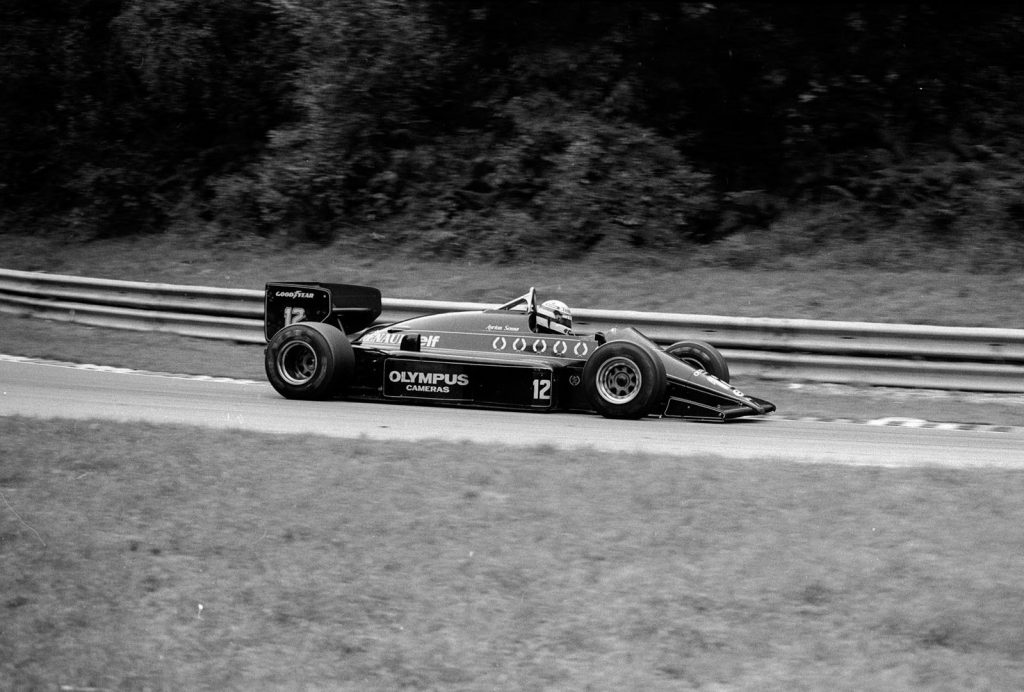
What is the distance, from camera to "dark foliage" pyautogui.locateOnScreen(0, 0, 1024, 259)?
17688 mm

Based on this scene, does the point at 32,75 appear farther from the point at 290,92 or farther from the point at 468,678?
the point at 468,678

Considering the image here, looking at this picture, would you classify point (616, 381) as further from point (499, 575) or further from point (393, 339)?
point (499, 575)

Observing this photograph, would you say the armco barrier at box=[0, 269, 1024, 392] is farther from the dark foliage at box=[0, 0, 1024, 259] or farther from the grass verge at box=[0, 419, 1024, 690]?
the dark foliage at box=[0, 0, 1024, 259]

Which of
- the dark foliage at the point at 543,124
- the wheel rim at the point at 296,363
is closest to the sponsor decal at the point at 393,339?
the wheel rim at the point at 296,363

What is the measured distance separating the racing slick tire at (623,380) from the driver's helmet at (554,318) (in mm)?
698

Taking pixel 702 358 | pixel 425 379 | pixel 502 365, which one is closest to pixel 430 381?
pixel 425 379

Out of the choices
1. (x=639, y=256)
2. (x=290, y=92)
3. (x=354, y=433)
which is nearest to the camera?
(x=354, y=433)

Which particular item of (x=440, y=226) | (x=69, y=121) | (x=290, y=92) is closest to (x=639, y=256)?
(x=440, y=226)

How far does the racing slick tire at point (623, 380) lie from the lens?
9516 mm

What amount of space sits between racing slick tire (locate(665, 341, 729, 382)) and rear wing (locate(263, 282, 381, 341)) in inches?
118

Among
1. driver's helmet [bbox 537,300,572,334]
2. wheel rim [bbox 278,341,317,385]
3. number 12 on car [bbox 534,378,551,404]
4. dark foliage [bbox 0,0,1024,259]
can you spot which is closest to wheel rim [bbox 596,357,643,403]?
number 12 on car [bbox 534,378,551,404]

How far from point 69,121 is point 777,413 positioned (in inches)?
712

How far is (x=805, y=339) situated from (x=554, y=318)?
281 cm

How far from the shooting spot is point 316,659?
4.62 meters
